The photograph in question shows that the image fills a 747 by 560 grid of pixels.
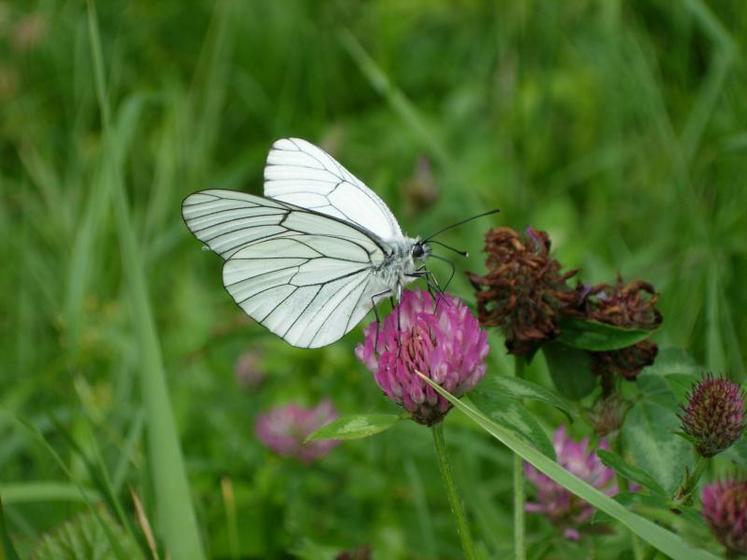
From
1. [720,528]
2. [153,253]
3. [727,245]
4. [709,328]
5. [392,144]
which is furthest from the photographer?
[392,144]

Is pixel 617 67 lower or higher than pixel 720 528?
higher

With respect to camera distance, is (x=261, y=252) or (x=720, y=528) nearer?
(x=720, y=528)

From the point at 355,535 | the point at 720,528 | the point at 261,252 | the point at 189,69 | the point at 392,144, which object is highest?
the point at 189,69

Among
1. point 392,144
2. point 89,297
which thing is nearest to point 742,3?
point 392,144

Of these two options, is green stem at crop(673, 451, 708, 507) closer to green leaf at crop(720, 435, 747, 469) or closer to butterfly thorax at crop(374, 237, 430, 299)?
green leaf at crop(720, 435, 747, 469)

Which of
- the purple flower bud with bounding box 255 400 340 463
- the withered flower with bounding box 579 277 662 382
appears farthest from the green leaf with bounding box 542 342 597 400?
the purple flower bud with bounding box 255 400 340 463

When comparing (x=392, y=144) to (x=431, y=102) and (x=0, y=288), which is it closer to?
(x=431, y=102)
